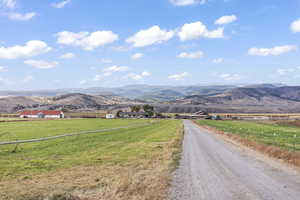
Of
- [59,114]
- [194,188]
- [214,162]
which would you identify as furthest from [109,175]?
[59,114]

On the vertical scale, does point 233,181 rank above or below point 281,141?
above

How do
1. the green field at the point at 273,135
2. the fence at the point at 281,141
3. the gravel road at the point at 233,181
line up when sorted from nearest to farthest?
the gravel road at the point at 233,181 → the fence at the point at 281,141 → the green field at the point at 273,135

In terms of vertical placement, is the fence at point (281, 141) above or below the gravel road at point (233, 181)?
below

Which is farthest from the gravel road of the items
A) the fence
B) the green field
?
the green field

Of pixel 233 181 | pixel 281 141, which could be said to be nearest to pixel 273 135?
pixel 281 141

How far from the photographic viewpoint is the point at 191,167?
1750 cm

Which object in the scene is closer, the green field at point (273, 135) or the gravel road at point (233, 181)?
the gravel road at point (233, 181)

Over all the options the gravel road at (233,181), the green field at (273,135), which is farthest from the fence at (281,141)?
the gravel road at (233,181)

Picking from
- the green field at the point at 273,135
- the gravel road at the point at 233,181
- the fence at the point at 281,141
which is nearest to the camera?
the gravel road at the point at 233,181

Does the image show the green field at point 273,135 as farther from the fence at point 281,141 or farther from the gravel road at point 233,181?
the gravel road at point 233,181

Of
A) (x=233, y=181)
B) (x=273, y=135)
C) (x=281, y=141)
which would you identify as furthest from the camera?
(x=273, y=135)

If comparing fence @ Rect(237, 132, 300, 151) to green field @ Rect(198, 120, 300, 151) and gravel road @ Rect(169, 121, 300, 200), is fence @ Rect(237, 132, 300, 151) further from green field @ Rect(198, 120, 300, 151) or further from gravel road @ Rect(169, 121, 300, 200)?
gravel road @ Rect(169, 121, 300, 200)

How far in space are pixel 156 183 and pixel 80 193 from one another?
128 inches

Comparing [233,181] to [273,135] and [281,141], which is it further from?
[273,135]
